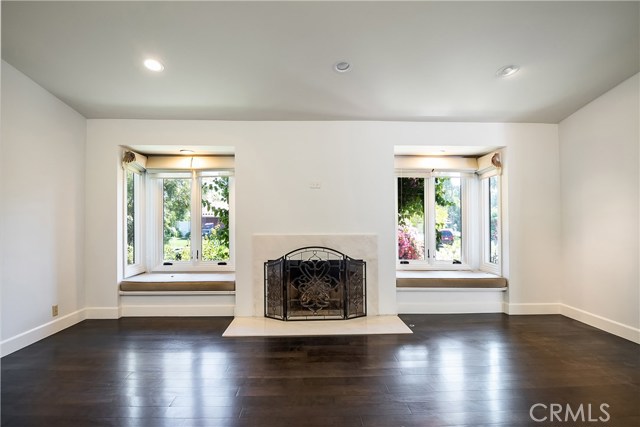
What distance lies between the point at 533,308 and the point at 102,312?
5137 millimetres

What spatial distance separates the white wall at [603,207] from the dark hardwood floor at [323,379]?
1.45 ft

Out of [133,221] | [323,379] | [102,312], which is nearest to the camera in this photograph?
[323,379]

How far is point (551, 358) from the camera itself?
233 centimetres

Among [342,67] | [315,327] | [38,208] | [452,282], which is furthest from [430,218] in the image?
[38,208]

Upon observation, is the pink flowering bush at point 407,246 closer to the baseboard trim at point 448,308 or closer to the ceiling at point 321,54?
the baseboard trim at point 448,308

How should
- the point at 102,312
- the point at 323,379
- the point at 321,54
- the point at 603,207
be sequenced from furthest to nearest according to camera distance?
the point at 102,312, the point at 603,207, the point at 321,54, the point at 323,379

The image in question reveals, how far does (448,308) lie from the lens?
11.6 ft

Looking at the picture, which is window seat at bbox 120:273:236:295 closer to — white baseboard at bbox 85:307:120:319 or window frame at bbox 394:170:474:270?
white baseboard at bbox 85:307:120:319

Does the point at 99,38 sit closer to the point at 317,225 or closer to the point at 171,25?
the point at 171,25

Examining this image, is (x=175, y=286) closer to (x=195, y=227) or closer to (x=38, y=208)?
(x=195, y=227)

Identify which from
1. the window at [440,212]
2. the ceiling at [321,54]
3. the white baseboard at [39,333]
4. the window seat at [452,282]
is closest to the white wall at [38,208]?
the white baseboard at [39,333]

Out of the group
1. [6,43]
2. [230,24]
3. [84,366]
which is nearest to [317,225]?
[230,24]

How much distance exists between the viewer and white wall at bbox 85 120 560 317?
3.42 m

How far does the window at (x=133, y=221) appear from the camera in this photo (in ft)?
12.0
